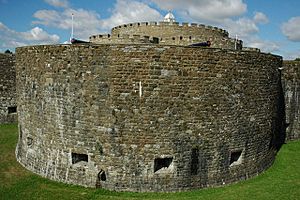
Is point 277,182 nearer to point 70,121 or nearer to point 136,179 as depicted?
point 136,179

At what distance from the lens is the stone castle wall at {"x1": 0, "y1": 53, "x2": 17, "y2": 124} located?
19891 mm

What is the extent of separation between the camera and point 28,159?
40.2ft

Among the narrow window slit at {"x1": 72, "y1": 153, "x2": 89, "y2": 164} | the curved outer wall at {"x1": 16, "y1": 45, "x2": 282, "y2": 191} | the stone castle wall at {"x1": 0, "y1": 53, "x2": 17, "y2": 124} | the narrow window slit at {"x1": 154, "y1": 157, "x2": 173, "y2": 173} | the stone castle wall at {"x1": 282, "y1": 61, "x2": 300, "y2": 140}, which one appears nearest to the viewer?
the curved outer wall at {"x1": 16, "y1": 45, "x2": 282, "y2": 191}

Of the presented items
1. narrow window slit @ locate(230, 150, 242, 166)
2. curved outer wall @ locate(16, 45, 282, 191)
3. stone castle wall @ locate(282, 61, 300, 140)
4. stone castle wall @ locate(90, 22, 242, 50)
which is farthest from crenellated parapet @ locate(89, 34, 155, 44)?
stone castle wall @ locate(282, 61, 300, 140)

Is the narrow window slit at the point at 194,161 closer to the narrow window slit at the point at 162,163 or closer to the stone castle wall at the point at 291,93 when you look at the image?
the narrow window slit at the point at 162,163

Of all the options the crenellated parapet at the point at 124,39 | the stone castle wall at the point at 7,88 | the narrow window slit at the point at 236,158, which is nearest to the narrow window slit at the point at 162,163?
the narrow window slit at the point at 236,158

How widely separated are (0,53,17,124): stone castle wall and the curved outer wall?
9.51 metres

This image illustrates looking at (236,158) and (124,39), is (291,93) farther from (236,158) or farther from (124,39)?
(124,39)

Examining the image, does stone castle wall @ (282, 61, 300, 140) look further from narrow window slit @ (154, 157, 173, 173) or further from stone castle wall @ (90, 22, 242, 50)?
narrow window slit @ (154, 157, 173, 173)

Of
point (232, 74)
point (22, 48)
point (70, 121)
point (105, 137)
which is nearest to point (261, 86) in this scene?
point (232, 74)

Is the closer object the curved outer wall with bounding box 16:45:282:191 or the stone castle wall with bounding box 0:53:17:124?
the curved outer wall with bounding box 16:45:282:191

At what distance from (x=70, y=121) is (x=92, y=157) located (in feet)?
4.48

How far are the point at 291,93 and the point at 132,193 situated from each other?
441 inches

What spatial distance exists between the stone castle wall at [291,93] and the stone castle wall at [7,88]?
15651mm
